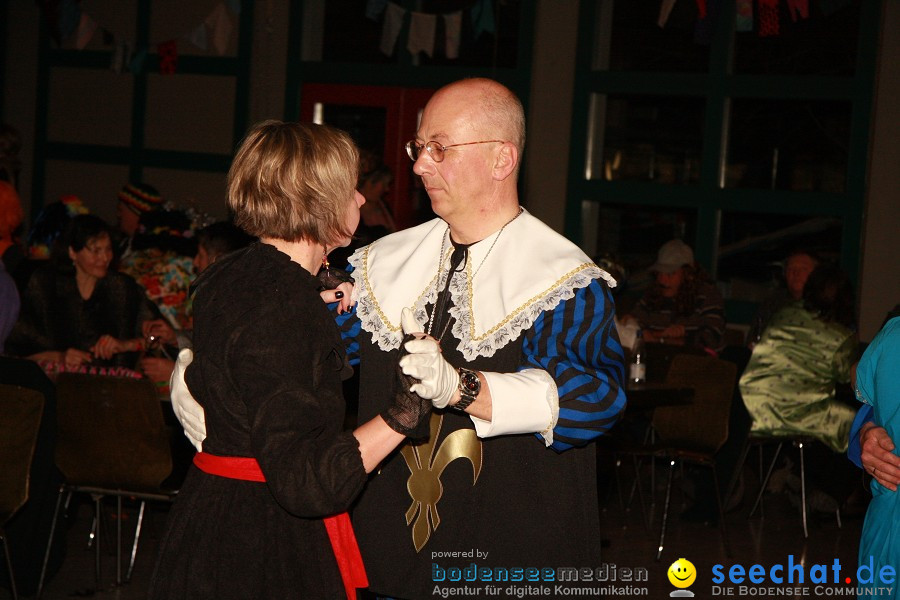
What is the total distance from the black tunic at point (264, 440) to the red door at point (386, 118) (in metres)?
6.90

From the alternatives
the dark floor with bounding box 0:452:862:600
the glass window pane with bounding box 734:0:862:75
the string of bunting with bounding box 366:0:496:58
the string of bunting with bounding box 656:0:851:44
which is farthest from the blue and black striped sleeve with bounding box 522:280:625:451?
the string of bunting with bounding box 366:0:496:58

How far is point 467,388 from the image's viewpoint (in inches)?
83.0

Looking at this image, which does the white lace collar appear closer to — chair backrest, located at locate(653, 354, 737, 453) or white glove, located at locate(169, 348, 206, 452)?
white glove, located at locate(169, 348, 206, 452)

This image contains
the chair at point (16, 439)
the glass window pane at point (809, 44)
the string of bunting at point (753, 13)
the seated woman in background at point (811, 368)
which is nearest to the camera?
the chair at point (16, 439)

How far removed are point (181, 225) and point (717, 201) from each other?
4.00 m

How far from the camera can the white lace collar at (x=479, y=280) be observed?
241cm

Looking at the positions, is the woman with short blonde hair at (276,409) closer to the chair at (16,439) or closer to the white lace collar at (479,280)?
the white lace collar at (479,280)

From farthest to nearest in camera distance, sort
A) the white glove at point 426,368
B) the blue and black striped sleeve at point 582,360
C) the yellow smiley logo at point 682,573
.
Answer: the yellow smiley logo at point 682,573 < the blue and black striped sleeve at point 582,360 < the white glove at point 426,368

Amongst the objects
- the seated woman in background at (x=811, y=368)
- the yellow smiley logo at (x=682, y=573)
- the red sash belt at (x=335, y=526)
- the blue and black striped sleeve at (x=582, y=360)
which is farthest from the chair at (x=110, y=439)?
the seated woman in background at (x=811, y=368)

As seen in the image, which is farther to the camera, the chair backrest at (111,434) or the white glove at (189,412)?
the chair backrest at (111,434)

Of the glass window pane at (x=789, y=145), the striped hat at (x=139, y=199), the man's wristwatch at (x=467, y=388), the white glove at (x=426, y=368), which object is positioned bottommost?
the man's wristwatch at (x=467, y=388)

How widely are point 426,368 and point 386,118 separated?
304 inches

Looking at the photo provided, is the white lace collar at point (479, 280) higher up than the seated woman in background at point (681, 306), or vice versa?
the white lace collar at point (479, 280)

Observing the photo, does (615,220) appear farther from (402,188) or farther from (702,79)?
(402,188)
